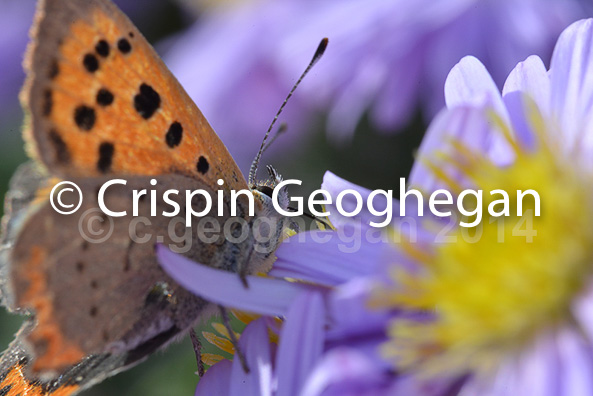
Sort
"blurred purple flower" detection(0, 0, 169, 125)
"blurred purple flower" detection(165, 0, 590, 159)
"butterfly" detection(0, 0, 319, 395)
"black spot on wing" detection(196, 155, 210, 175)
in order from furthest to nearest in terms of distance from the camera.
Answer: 1. "blurred purple flower" detection(0, 0, 169, 125)
2. "blurred purple flower" detection(165, 0, 590, 159)
3. "black spot on wing" detection(196, 155, 210, 175)
4. "butterfly" detection(0, 0, 319, 395)

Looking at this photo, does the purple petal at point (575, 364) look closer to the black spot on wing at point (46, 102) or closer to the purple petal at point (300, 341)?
the purple petal at point (300, 341)

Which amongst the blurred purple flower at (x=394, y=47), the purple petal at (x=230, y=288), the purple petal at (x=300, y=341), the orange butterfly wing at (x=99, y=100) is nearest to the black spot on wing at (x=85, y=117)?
the orange butterfly wing at (x=99, y=100)

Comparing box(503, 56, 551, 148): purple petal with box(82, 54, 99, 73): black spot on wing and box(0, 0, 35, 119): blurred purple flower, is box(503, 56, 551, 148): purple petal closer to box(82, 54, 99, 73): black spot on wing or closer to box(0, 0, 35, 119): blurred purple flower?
box(82, 54, 99, 73): black spot on wing

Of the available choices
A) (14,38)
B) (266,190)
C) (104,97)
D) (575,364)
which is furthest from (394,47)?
(14,38)

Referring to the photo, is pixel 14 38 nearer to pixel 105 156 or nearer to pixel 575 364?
pixel 105 156

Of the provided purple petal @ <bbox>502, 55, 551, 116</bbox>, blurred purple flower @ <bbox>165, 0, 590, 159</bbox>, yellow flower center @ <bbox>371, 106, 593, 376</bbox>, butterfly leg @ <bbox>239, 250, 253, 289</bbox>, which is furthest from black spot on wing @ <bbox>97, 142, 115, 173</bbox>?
blurred purple flower @ <bbox>165, 0, 590, 159</bbox>

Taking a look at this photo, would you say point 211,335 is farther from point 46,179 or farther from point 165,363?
point 165,363
